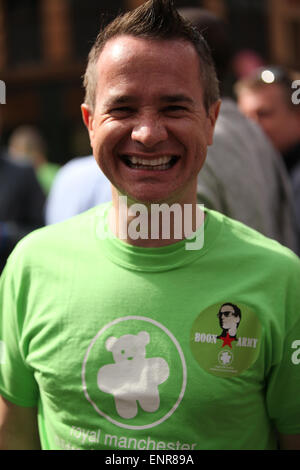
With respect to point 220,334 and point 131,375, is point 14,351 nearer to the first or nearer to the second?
point 131,375

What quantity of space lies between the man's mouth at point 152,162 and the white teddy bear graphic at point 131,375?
388mm

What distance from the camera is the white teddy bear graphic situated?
1.54m

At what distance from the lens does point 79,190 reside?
252 cm

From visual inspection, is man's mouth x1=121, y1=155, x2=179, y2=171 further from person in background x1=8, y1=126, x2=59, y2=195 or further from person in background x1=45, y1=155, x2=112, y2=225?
person in background x1=8, y1=126, x2=59, y2=195

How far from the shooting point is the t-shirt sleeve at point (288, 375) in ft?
5.08

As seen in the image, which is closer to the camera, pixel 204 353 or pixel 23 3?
pixel 204 353

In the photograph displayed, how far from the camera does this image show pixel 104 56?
159 centimetres

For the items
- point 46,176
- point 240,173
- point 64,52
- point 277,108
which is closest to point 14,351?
point 240,173

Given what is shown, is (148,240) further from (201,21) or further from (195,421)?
(201,21)

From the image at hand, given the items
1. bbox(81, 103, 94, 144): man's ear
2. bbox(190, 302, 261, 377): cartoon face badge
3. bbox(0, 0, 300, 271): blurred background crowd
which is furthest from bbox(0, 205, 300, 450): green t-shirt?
bbox(0, 0, 300, 271): blurred background crowd

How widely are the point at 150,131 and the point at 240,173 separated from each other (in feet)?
2.15

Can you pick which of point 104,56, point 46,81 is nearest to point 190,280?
point 104,56
